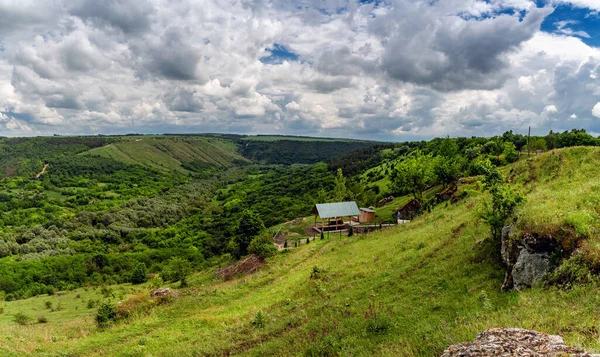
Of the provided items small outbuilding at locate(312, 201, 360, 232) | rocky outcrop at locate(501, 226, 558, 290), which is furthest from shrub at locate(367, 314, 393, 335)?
small outbuilding at locate(312, 201, 360, 232)

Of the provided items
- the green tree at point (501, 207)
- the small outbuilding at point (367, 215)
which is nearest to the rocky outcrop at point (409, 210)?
the small outbuilding at point (367, 215)

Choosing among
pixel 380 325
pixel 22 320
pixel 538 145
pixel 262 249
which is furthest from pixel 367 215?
pixel 538 145

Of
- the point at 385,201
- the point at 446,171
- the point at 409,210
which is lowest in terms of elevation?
the point at 385,201

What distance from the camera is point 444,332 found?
10758 millimetres

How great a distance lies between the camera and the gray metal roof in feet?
159

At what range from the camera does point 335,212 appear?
4912cm

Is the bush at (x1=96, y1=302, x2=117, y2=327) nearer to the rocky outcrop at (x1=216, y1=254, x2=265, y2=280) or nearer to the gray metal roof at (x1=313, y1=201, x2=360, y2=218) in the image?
the rocky outcrop at (x1=216, y1=254, x2=265, y2=280)

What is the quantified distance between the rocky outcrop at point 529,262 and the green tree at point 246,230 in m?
35.5

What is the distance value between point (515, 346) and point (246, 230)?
42.5 metres

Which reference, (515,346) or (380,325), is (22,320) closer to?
(380,325)

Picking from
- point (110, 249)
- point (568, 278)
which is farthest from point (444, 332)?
point (110, 249)

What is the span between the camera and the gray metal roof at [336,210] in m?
48.4

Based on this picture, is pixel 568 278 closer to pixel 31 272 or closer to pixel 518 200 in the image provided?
pixel 518 200

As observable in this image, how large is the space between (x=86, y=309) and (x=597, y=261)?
48287mm
